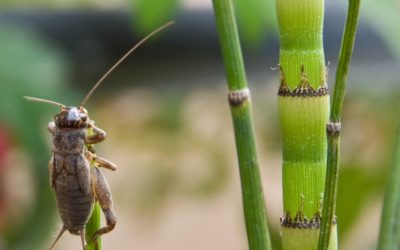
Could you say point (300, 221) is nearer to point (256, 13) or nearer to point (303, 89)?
point (303, 89)

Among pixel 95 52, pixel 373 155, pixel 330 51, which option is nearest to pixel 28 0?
pixel 95 52

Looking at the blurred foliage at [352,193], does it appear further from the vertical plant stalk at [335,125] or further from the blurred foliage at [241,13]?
the vertical plant stalk at [335,125]

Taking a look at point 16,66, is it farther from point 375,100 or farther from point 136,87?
point 375,100

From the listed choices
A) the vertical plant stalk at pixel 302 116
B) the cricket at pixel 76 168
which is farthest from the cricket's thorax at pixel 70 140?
the vertical plant stalk at pixel 302 116

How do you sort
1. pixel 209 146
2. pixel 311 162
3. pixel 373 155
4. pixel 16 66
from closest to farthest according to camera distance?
pixel 311 162
pixel 16 66
pixel 373 155
pixel 209 146

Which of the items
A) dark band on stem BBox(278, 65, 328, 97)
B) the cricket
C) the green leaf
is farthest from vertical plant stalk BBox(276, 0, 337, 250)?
the green leaf

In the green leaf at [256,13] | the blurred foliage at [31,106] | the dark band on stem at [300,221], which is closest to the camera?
the dark band on stem at [300,221]
